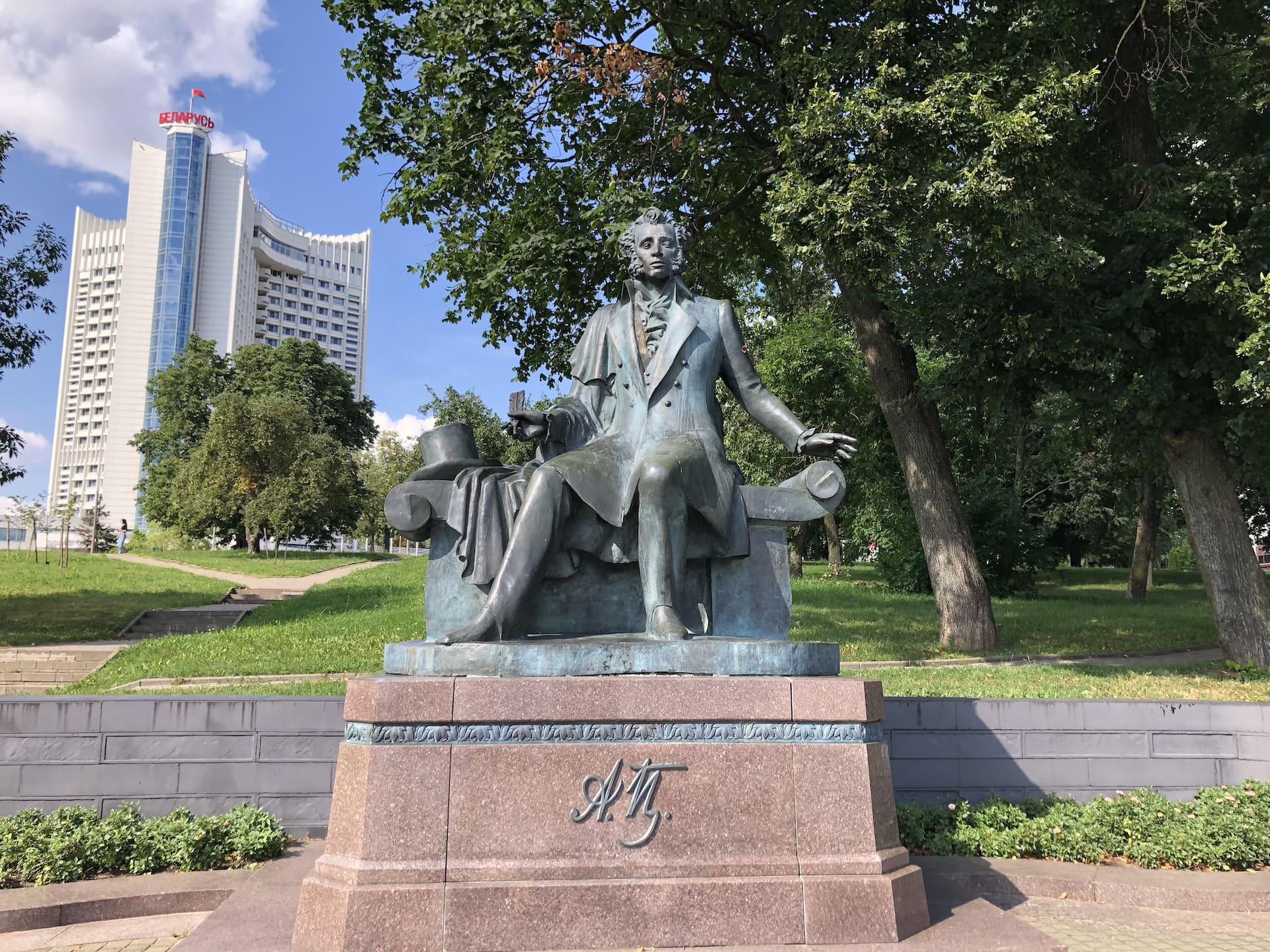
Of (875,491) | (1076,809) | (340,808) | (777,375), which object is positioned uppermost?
(777,375)

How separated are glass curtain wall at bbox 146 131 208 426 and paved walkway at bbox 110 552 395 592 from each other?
79.4 meters

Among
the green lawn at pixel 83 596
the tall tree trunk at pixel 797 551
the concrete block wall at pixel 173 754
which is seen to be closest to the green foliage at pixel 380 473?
the green lawn at pixel 83 596

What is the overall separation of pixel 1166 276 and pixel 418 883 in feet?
33.5

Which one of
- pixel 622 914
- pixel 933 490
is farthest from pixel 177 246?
pixel 622 914

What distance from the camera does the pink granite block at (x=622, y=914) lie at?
3969 mm

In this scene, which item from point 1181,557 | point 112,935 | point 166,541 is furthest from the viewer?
point 166,541

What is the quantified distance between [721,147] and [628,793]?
11.5 m

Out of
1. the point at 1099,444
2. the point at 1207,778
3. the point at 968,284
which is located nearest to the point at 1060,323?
the point at 968,284

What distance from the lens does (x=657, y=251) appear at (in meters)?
5.77

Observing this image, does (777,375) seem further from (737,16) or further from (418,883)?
(418,883)

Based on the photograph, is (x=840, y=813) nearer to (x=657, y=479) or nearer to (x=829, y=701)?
(x=829, y=701)

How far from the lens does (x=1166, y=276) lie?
1066 centimetres

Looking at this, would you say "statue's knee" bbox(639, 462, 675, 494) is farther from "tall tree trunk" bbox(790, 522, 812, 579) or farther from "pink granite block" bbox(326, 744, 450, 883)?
"tall tree trunk" bbox(790, 522, 812, 579)

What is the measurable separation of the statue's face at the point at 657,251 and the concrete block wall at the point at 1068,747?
3.51 m
